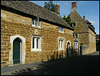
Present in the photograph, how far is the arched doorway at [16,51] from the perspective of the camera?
12.1 meters

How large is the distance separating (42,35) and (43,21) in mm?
1696

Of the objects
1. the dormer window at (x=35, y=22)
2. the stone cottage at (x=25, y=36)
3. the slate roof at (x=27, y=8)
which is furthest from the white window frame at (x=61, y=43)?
the dormer window at (x=35, y=22)

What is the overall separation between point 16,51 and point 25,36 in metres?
1.72

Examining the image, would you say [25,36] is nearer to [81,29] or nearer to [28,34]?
[28,34]

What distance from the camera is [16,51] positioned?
40.2ft

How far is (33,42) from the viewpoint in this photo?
14219 millimetres

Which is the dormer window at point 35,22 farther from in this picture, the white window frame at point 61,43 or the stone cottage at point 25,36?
the white window frame at point 61,43

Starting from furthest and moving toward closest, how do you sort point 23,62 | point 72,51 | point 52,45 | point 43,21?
1. point 72,51
2. point 52,45
3. point 43,21
4. point 23,62

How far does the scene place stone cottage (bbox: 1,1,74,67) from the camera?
11016 millimetres

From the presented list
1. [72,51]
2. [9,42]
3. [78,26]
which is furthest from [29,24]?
[78,26]

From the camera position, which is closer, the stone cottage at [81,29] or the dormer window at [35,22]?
the dormer window at [35,22]

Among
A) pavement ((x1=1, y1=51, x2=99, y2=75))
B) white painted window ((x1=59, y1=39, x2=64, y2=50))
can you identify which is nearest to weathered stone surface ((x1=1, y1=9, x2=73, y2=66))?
white painted window ((x1=59, y1=39, x2=64, y2=50))

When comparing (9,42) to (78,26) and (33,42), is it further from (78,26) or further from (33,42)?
(78,26)

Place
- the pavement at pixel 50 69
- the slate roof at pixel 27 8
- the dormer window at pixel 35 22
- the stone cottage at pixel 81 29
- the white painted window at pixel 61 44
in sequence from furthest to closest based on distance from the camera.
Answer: the stone cottage at pixel 81 29, the white painted window at pixel 61 44, the dormer window at pixel 35 22, the slate roof at pixel 27 8, the pavement at pixel 50 69
